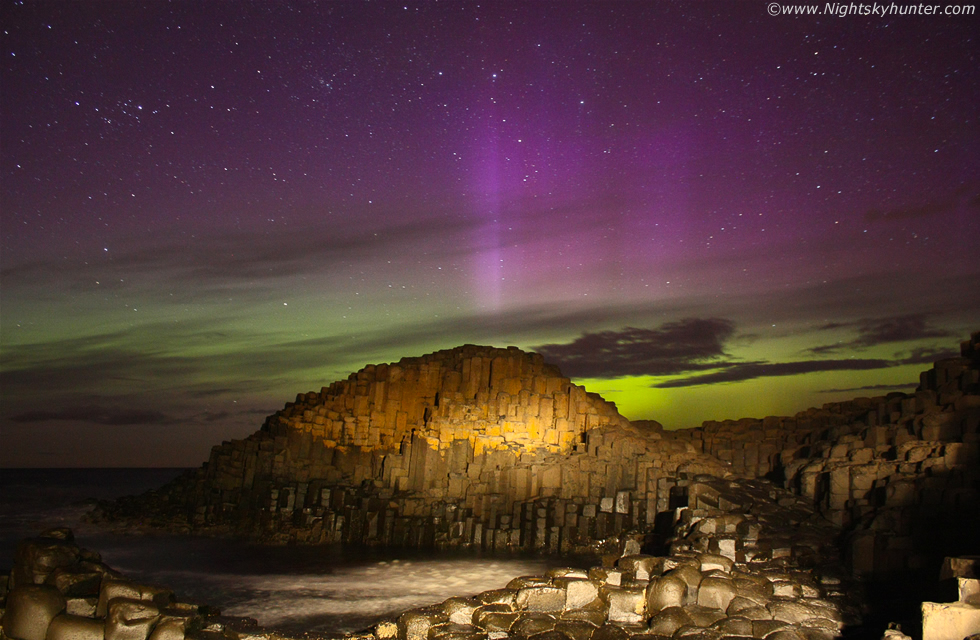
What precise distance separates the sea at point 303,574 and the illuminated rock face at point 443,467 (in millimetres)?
1458

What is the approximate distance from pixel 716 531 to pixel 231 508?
22.5 meters

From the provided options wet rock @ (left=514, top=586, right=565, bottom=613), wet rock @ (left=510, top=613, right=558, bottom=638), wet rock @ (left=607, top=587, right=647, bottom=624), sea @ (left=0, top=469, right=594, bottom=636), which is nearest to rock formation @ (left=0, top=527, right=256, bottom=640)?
sea @ (left=0, top=469, right=594, bottom=636)

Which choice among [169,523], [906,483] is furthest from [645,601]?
[169,523]

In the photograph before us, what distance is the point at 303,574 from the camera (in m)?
23.6

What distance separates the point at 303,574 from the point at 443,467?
833 centimetres

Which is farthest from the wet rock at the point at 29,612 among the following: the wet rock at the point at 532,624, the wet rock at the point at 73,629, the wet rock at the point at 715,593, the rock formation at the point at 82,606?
the wet rock at the point at 715,593

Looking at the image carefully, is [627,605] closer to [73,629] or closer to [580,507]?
[73,629]

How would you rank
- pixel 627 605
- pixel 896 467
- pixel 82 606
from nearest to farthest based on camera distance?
1. pixel 82 606
2. pixel 627 605
3. pixel 896 467

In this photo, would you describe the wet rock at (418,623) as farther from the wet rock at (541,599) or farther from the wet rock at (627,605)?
the wet rock at (627,605)

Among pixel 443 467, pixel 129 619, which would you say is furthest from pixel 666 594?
pixel 443 467

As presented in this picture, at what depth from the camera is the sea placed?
58.8ft

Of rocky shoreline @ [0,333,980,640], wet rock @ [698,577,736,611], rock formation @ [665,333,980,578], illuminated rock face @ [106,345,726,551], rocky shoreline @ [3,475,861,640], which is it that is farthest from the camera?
illuminated rock face @ [106,345,726,551]

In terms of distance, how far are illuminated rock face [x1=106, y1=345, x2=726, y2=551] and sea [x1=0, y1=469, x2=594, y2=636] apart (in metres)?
1.46

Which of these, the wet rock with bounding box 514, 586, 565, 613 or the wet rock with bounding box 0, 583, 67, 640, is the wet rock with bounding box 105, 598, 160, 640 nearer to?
the wet rock with bounding box 0, 583, 67, 640
